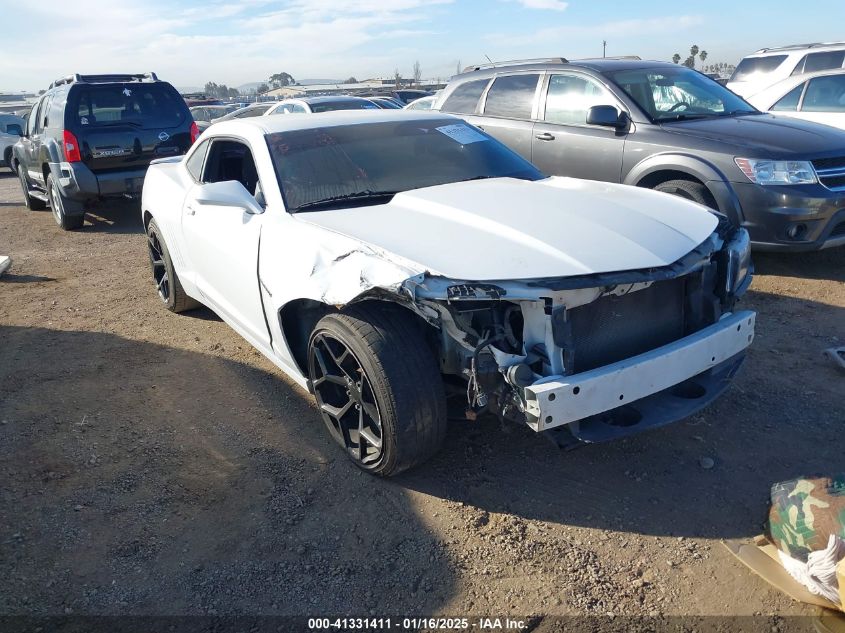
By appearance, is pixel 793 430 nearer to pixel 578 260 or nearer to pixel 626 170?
pixel 578 260

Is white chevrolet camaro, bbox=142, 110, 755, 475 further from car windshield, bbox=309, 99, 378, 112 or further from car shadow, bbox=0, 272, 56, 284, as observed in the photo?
car windshield, bbox=309, 99, 378, 112

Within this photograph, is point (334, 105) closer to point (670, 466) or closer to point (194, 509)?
point (194, 509)

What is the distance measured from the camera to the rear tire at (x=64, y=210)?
895 centimetres

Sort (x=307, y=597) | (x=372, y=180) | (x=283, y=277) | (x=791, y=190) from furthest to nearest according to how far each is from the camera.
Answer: (x=791, y=190) → (x=372, y=180) → (x=283, y=277) → (x=307, y=597)

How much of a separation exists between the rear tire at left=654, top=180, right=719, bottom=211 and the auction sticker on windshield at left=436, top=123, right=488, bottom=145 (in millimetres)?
2032

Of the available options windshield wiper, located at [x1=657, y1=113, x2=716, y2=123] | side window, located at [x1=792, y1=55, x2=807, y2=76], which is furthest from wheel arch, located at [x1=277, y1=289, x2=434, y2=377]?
side window, located at [x1=792, y1=55, x2=807, y2=76]

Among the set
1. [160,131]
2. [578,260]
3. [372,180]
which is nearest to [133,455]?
[372,180]

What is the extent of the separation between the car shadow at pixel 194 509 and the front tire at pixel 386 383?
9.1 inches

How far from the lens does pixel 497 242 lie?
111 inches

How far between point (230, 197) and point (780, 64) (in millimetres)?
9728

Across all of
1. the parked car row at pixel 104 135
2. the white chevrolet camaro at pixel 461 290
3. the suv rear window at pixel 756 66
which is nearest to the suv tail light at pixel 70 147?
the parked car row at pixel 104 135

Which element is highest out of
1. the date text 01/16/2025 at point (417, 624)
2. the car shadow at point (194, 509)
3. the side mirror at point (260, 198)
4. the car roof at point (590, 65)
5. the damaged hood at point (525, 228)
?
the car roof at point (590, 65)

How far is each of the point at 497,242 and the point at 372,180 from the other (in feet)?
3.75

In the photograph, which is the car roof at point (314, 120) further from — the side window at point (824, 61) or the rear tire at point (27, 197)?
the rear tire at point (27, 197)
